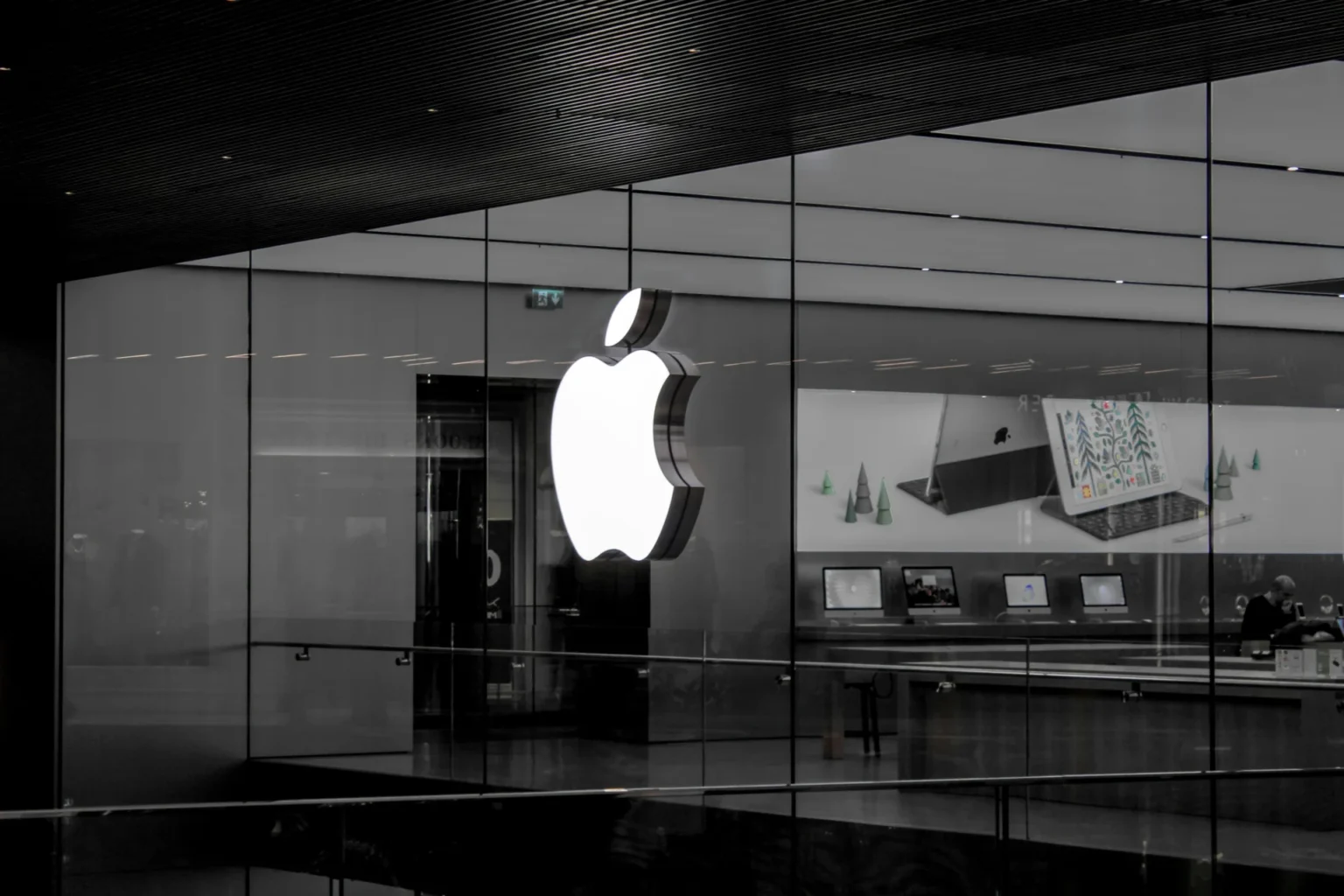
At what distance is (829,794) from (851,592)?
23.7 feet

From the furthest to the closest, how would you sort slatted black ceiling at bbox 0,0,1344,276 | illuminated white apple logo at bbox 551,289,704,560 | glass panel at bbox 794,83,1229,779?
1. glass panel at bbox 794,83,1229,779
2. illuminated white apple logo at bbox 551,289,704,560
3. slatted black ceiling at bbox 0,0,1344,276

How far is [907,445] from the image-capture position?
45.9 feet

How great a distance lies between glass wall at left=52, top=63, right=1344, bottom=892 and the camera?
11945 mm

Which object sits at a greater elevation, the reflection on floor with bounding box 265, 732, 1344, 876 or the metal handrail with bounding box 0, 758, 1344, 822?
the metal handrail with bounding box 0, 758, 1344, 822

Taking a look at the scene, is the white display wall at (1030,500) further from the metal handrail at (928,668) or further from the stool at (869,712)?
the stool at (869,712)

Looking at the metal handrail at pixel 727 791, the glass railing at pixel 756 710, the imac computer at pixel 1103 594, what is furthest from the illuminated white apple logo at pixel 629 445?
the imac computer at pixel 1103 594

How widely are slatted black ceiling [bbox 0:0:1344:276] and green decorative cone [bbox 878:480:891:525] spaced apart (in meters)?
5.55

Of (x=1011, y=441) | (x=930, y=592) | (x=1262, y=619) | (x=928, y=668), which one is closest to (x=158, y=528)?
(x=930, y=592)

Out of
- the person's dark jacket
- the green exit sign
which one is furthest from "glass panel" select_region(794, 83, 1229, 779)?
the green exit sign

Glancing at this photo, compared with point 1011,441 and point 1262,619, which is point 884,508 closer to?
point 1011,441

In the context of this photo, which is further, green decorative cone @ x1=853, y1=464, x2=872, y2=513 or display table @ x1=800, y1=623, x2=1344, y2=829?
green decorative cone @ x1=853, y1=464, x2=872, y2=513

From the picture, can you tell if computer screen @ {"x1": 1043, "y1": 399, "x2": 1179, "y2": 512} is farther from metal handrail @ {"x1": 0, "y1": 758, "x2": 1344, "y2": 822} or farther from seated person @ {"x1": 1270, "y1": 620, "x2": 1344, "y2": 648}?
metal handrail @ {"x1": 0, "y1": 758, "x2": 1344, "y2": 822}

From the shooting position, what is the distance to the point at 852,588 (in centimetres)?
1384

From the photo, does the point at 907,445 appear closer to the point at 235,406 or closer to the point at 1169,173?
the point at 1169,173
